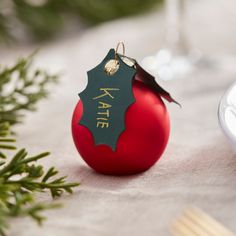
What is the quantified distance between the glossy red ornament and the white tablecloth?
3cm

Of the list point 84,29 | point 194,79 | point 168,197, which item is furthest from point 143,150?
point 84,29

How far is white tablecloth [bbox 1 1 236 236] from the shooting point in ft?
2.30

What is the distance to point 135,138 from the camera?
2.55 ft

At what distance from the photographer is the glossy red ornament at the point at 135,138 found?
2.54ft

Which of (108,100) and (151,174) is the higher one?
(108,100)

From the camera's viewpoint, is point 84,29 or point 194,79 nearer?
point 194,79

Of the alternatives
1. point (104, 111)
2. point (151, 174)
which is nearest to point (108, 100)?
point (104, 111)

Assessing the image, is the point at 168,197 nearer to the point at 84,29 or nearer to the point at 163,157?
the point at 163,157

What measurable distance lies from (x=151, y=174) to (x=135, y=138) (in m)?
0.08

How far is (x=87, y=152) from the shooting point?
0.80m

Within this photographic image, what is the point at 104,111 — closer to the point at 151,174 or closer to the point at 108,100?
the point at 108,100

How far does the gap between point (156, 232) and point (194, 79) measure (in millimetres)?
731

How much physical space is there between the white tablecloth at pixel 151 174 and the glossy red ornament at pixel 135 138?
0.10 ft

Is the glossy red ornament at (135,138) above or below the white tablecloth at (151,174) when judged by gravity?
above
